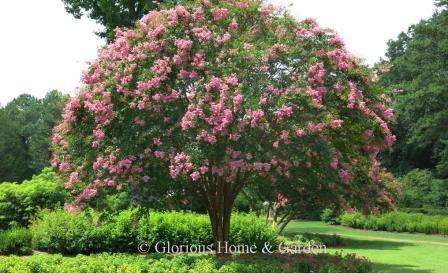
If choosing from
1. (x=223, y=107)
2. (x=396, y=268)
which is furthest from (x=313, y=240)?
(x=223, y=107)

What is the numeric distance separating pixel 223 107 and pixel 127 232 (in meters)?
9.92

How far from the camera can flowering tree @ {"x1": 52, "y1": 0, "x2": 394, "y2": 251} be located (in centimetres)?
970

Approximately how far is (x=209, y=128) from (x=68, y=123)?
347cm

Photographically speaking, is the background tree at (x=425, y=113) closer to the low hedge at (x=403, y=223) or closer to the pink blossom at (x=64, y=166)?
the low hedge at (x=403, y=223)

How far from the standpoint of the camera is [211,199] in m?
12.5

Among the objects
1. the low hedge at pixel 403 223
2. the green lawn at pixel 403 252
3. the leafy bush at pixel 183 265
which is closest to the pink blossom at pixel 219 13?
the leafy bush at pixel 183 265

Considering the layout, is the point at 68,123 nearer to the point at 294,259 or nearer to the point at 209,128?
the point at 209,128

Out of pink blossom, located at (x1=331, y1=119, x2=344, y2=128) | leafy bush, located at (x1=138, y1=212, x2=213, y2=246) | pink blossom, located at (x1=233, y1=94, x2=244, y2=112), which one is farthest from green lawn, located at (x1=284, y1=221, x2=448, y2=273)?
pink blossom, located at (x1=233, y1=94, x2=244, y2=112)

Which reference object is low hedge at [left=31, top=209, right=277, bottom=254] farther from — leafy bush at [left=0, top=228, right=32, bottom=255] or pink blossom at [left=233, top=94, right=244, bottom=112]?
pink blossom at [left=233, top=94, right=244, bottom=112]

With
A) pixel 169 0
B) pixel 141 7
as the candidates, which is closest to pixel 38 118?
pixel 141 7

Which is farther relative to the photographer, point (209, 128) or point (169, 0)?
point (169, 0)

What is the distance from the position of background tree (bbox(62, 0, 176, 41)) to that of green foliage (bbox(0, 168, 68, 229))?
32.8 ft

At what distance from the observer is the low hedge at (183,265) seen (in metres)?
9.68

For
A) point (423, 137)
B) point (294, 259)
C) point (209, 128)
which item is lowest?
point (294, 259)
